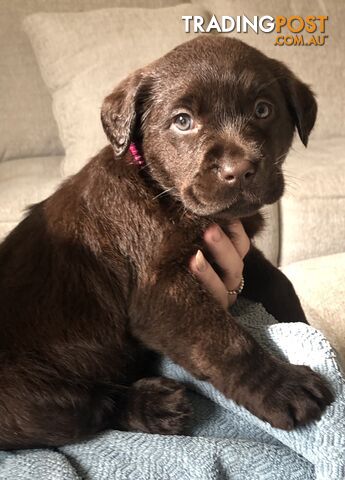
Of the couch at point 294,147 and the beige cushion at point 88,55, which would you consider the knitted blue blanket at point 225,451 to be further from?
the beige cushion at point 88,55

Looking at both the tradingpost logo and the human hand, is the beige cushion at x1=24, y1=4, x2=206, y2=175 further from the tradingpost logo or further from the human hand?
the human hand

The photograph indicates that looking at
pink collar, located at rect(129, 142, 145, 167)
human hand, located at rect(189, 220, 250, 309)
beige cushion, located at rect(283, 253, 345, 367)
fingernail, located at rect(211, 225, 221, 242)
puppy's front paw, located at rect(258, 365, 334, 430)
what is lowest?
beige cushion, located at rect(283, 253, 345, 367)

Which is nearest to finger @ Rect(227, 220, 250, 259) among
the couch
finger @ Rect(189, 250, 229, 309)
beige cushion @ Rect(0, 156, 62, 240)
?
finger @ Rect(189, 250, 229, 309)

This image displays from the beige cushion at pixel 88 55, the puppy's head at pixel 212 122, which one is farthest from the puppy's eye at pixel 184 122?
the beige cushion at pixel 88 55

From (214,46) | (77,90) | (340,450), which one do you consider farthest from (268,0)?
(340,450)

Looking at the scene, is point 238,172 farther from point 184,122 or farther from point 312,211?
point 312,211

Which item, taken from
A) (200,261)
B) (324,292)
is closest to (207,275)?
(200,261)
